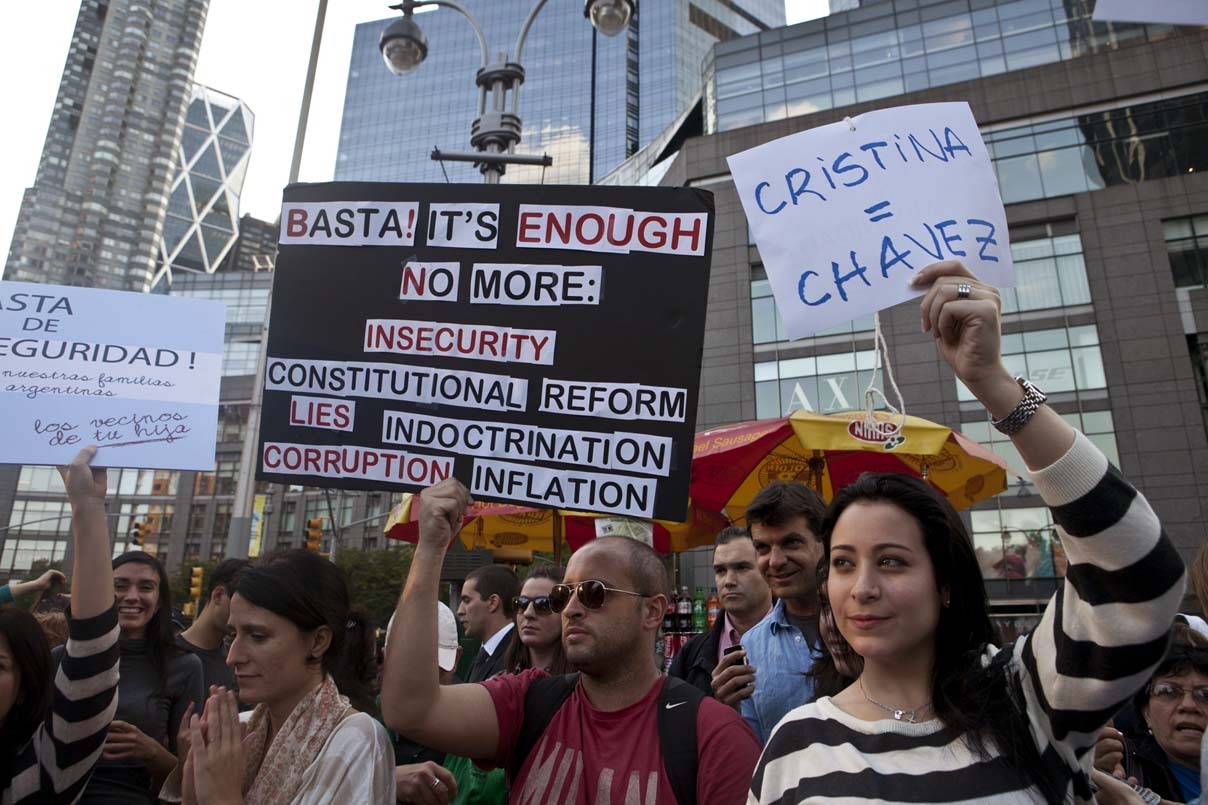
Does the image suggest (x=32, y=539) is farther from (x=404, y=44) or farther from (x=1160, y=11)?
(x=1160, y=11)

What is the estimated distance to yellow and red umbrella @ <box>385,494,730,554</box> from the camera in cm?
850

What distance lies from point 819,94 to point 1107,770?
38721mm

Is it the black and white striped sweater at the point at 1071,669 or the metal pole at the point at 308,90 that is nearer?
the black and white striped sweater at the point at 1071,669

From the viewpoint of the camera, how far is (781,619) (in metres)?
3.39

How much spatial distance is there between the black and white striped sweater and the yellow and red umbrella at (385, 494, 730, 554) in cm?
661

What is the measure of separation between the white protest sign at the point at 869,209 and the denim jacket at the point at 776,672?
4.28ft

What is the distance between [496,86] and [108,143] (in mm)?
137220

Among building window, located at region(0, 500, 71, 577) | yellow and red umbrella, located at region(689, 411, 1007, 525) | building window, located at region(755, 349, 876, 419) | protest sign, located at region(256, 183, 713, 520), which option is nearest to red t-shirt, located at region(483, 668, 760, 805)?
protest sign, located at region(256, 183, 713, 520)

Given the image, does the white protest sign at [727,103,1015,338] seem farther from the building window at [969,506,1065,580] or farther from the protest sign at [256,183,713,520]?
the building window at [969,506,1065,580]

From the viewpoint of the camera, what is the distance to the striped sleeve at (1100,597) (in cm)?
151

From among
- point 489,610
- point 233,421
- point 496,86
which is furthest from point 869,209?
point 233,421

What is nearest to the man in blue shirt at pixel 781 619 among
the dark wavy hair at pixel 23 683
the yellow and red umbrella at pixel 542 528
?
the dark wavy hair at pixel 23 683

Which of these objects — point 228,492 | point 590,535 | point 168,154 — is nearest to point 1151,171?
point 590,535

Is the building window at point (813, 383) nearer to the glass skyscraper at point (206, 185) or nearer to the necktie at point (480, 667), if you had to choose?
the necktie at point (480, 667)
